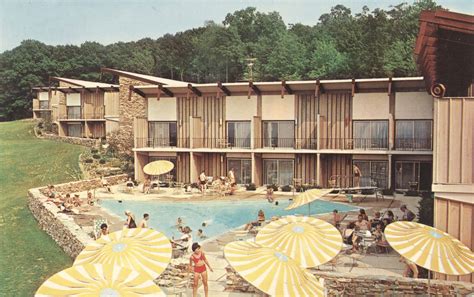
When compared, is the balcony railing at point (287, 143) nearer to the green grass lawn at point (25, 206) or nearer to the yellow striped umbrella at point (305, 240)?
the green grass lawn at point (25, 206)

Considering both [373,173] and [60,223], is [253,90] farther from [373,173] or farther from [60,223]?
[60,223]

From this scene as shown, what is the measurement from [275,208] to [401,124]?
9468 mm

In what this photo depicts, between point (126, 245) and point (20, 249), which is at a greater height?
point (126, 245)

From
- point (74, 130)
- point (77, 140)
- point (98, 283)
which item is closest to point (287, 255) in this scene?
point (98, 283)

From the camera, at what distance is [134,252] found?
9227 millimetres

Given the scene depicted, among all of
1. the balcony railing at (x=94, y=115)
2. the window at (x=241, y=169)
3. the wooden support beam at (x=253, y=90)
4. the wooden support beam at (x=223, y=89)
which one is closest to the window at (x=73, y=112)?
the balcony railing at (x=94, y=115)

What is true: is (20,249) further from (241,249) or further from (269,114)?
(269,114)

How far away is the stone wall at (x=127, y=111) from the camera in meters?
36.9

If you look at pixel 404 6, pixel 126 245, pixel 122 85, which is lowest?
pixel 126 245

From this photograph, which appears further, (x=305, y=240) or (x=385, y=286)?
(x=385, y=286)

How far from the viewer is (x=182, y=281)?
37.8 ft

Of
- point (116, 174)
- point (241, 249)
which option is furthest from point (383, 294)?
point (116, 174)

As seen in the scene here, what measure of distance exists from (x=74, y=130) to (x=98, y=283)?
43.6 meters

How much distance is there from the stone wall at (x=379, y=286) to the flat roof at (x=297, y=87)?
16.4m
